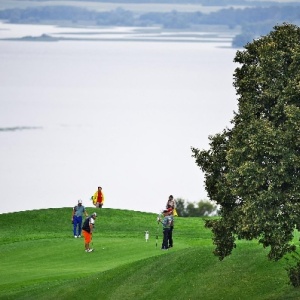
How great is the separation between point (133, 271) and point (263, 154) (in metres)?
7.88

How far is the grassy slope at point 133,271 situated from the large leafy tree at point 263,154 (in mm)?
2109

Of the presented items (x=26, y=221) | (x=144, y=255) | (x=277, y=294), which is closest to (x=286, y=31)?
(x=277, y=294)

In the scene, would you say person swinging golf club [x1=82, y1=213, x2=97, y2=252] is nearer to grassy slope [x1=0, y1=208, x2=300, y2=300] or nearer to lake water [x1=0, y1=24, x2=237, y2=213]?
grassy slope [x1=0, y1=208, x2=300, y2=300]

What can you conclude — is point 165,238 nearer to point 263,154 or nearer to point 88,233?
point 88,233

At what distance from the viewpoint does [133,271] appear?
3453 centimetres

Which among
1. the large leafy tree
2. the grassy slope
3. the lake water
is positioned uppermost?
the large leafy tree

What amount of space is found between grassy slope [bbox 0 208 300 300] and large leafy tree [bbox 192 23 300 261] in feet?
6.92

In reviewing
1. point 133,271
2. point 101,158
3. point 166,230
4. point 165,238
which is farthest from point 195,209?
point 101,158

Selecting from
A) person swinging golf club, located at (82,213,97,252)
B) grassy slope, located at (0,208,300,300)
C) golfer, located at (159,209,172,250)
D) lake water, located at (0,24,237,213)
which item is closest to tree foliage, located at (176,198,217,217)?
lake water, located at (0,24,237,213)

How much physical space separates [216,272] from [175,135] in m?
135

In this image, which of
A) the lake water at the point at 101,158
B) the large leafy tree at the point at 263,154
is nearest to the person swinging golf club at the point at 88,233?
the large leafy tree at the point at 263,154

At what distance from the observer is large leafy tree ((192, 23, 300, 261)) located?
27.8m

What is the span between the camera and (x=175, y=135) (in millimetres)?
168000

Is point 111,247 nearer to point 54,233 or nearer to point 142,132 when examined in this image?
point 54,233
